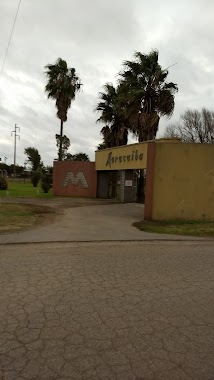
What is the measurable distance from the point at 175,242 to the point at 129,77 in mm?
16551

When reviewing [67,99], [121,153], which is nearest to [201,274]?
[121,153]

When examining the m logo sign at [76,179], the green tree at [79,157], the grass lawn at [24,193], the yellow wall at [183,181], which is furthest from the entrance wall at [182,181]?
the green tree at [79,157]

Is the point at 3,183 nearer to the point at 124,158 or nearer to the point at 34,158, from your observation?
the point at 124,158

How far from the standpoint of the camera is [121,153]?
2216cm

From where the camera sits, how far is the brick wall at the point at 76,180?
28.4 m

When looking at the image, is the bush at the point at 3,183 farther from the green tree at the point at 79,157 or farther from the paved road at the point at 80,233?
the green tree at the point at 79,157

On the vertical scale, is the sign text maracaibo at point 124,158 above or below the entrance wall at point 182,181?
above

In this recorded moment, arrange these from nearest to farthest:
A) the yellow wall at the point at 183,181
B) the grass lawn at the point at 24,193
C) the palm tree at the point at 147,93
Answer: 1. the yellow wall at the point at 183,181
2. the palm tree at the point at 147,93
3. the grass lawn at the point at 24,193

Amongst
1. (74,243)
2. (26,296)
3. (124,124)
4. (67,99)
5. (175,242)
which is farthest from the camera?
(67,99)

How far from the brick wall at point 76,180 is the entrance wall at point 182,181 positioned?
14661 millimetres

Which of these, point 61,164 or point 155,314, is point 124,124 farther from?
point 155,314

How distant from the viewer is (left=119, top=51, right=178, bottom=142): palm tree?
888 inches

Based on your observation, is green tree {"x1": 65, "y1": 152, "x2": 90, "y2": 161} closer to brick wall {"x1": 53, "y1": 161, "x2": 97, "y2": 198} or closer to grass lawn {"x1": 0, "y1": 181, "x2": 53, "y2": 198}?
grass lawn {"x1": 0, "y1": 181, "x2": 53, "y2": 198}

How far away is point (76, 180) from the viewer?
28375 millimetres
